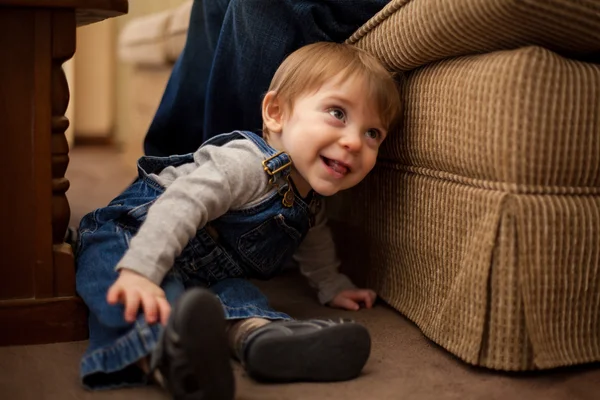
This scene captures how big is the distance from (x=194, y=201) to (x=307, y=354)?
0.76 feet

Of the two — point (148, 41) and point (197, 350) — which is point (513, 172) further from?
point (148, 41)

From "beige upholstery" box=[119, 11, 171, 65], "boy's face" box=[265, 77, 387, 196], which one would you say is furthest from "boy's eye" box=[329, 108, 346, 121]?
"beige upholstery" box=[119, 11, 171, 65]

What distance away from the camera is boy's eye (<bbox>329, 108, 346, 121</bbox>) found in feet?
3.25

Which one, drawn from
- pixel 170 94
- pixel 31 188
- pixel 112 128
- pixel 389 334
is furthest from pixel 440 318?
pixel 112 128

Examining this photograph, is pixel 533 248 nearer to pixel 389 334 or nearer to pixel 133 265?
pixel 389 334

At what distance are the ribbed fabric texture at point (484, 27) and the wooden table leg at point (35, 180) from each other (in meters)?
0.43

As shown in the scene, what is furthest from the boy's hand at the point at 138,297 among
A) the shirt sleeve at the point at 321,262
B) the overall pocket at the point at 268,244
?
the shirt sleeve at the point at 321,262

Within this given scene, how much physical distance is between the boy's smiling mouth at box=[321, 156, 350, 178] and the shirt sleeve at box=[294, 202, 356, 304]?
7.8 inches

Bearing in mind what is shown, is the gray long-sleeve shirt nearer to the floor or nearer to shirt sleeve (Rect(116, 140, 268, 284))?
shirt sleeve (Rect(116, 140, 268, 284))

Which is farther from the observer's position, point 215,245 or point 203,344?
point 215,245

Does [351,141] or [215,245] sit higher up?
[351,141]

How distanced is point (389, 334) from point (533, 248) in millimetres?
289

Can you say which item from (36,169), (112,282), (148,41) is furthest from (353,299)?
(148,41)

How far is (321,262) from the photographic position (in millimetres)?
1219
